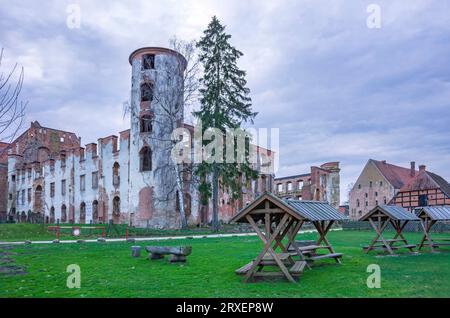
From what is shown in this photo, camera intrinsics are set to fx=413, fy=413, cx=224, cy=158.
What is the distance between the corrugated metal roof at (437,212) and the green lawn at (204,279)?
304 cm

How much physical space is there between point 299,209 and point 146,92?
26.8 m

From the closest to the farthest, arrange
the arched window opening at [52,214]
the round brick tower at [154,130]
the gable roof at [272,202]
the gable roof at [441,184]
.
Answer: the gable roof at [272,202], the round brick tower at [154,130], the gable roof at [441,184], the arched window opening at [52,214]

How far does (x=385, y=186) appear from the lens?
56781 millimetres

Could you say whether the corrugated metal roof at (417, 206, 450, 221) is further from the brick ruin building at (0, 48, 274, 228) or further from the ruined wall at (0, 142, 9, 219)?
the ruined wall at (0, 142, 9, 219)

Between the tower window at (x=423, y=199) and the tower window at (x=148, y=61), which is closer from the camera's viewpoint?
the tower window at (x=148, y=61)

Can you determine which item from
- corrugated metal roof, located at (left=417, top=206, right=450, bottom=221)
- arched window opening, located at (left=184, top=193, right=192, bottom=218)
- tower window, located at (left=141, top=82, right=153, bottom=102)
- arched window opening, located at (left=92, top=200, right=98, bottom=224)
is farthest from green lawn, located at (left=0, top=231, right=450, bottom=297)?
arched window opening, located at (left=92, top=200, right=98, bottom=224)

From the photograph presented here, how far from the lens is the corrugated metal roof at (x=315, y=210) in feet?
33.2

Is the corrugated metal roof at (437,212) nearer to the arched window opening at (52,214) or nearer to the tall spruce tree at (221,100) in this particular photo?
the tall spruce tree at (221,100)

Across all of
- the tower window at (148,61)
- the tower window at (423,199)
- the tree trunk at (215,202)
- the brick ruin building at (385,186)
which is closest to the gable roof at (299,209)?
the tree trunk at (215,202)

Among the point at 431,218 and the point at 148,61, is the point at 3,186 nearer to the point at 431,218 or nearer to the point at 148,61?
the point at 148,61

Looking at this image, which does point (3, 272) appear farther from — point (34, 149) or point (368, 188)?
point (368, 188)

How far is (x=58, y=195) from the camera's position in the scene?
46438mm

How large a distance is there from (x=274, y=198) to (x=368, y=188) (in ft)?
177
